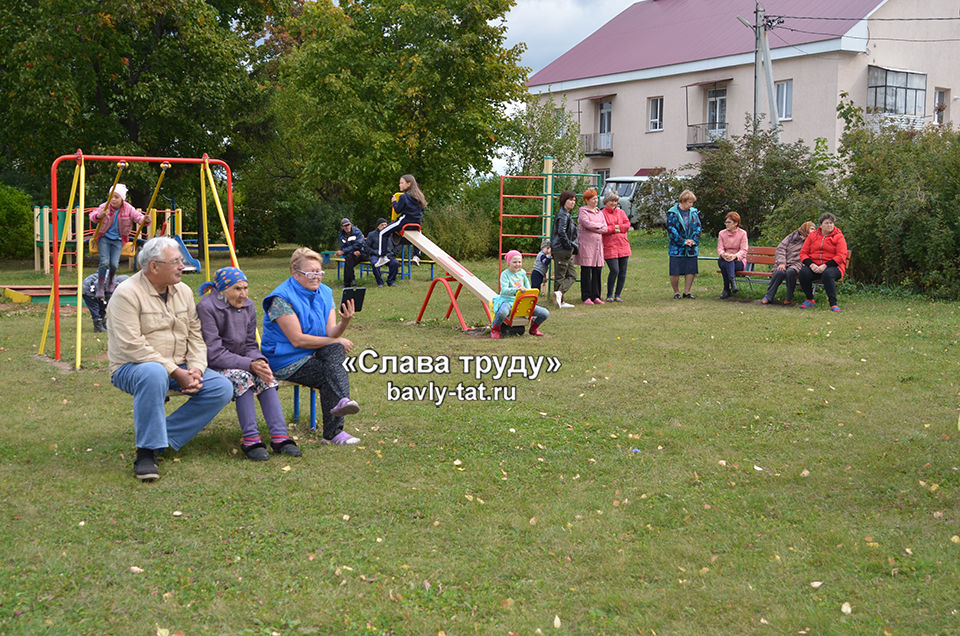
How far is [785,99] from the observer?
32.9m

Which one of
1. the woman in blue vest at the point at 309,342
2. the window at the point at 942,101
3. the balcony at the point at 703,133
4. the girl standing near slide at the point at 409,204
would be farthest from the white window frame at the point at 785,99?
the woman in blue vest at the point at 309,342

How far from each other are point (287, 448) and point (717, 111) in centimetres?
3254

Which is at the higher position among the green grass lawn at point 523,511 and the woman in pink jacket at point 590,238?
the woman in pink jacket at point 590,238

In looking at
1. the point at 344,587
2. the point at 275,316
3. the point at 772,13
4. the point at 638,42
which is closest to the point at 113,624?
the point at 344,587

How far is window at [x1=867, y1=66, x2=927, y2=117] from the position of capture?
3117cm

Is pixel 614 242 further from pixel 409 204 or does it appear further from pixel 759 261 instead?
pixel 409 204

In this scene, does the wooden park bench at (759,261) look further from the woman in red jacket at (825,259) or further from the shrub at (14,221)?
the shrub at (14,221)

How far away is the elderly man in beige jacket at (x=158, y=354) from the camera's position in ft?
17.6

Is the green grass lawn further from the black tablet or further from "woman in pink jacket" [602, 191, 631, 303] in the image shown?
"woman in pink jacket" [602, 191, 631, 303]

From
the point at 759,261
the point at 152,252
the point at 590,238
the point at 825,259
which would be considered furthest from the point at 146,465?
the point at 759,261

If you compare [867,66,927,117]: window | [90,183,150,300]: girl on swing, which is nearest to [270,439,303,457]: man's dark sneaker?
[90,183,150,300]: girl on swing

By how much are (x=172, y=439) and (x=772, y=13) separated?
33.6 metres

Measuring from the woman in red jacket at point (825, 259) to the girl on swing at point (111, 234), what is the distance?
30.3 feet

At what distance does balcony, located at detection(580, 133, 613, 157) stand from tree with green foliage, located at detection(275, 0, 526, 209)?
16064 millimetres
